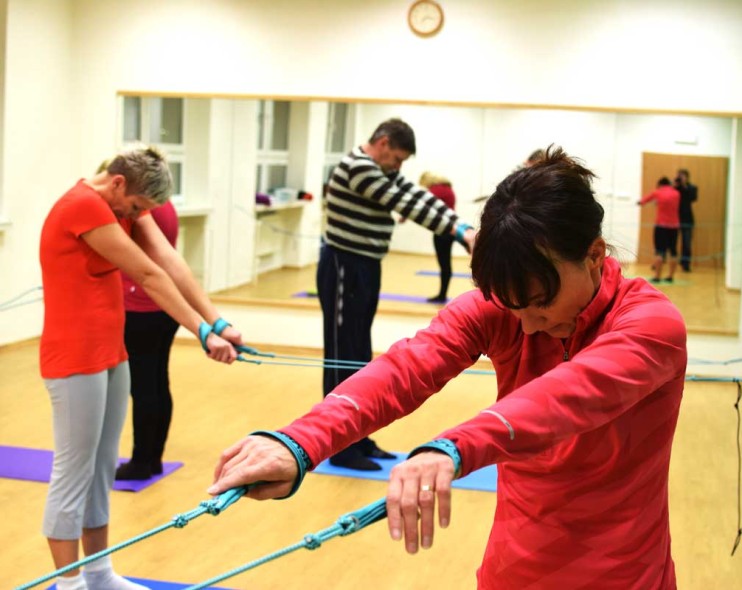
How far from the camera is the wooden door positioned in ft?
22.8

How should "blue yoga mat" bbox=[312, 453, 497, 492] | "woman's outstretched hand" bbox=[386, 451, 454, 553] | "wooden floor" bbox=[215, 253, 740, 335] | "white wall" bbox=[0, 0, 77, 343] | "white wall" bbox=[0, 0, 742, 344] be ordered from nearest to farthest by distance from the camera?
"woman's outstretched hand" bbox=[386, 451, 454, 553] < "blue yoga mat" bbox=[312, 453, 497, 492] < "white wall" bbox=[0, 0, 742, 344] < "white wall" bbox=[0, 0, 77, 343] < "wooden floor" bbox=[215, 253, 740, 335]

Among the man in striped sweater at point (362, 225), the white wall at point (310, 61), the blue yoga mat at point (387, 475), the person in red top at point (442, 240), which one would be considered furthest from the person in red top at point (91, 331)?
the person in red top at point (442, 240)

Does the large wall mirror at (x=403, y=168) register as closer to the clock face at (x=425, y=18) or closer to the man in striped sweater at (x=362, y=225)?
the clock face at (x=425, y=18)

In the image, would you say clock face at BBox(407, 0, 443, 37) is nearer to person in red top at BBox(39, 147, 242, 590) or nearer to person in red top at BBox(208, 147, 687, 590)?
person in red top at BBox(39, 147, 242, 590)

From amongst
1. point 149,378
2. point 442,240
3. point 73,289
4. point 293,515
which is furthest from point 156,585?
point 442,240

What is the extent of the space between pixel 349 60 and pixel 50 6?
7.30 ft

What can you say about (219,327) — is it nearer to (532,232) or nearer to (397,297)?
(532,232)

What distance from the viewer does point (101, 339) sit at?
2.74 metres

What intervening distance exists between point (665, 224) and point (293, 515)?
4.56 m

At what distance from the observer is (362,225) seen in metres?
4.17

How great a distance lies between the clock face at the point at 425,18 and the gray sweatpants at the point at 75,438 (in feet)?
15.1

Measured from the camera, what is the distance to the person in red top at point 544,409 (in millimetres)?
1092

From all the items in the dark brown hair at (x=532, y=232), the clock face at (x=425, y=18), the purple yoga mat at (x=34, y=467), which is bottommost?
the purple yoga mat at (x=34, y=467)

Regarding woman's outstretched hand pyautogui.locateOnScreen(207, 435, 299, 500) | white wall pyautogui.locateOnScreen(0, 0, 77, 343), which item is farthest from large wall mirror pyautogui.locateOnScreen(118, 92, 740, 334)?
woman's outstretched hand pyautogui.locateOnScreen(207, 435, 299, 500)
